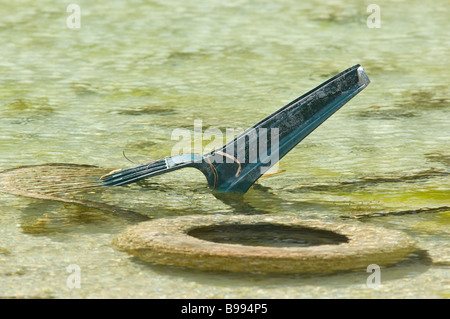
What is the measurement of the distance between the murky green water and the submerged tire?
0.05 m

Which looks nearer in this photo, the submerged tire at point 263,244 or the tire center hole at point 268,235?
the submerged tire at point 263,244

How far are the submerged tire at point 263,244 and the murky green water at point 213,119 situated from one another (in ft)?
0.15

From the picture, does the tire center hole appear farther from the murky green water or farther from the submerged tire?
the murky green water

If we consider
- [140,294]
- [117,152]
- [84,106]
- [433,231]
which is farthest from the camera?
[84,106]

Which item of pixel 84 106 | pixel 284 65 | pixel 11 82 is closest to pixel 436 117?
pixel 284 65

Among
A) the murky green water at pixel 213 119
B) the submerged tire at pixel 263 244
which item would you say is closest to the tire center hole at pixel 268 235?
the submerged tire at pixel 263 244

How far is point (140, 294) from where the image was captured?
2359mm

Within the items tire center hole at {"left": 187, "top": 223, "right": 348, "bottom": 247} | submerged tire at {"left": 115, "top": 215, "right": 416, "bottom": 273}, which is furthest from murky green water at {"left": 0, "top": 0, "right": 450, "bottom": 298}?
tire center hole at {"left": 187, "top": 223, "right": 348, "bottom": 247}

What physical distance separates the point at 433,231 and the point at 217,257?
78 cm

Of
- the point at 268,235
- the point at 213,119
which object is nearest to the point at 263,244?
the point at 268,235

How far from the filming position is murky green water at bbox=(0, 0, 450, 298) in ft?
8.30

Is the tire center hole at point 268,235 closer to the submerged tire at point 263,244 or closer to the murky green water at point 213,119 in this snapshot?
the submerged tire at point 263,244

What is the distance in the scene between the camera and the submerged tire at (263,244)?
8.33 feet

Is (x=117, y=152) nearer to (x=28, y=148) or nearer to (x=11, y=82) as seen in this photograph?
(x=28, y=148)
